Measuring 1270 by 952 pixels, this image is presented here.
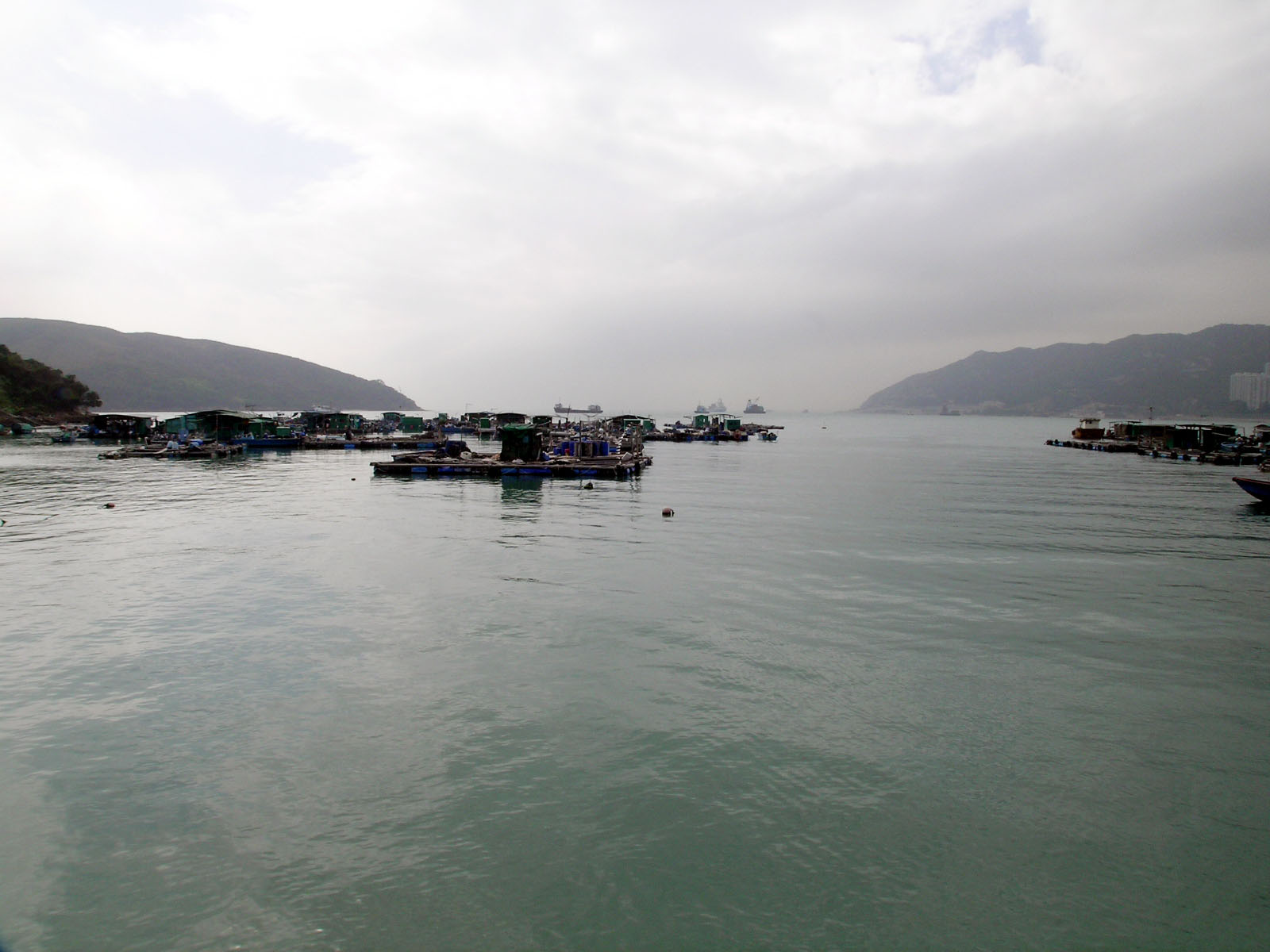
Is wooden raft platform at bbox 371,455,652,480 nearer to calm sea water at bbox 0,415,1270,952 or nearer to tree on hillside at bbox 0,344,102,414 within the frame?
calm sea water at bbox 0,415,1270,952

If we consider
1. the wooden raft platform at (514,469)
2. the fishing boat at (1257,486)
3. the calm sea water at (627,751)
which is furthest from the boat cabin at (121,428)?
the fishing boat at (1257,486)

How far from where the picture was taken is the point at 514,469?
5044 centimetres

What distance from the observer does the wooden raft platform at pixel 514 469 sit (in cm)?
5059

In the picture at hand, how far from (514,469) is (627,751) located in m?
41.0

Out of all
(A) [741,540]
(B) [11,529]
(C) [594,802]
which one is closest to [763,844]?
(C) [594,802]

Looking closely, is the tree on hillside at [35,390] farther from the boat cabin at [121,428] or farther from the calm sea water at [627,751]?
the calm sea water at [627,751]

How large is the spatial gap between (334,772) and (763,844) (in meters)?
5.99

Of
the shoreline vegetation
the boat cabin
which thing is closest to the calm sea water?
the boat cabin

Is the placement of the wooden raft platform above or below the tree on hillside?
below

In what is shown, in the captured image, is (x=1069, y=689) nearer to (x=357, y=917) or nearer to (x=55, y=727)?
(x=357, y=917)

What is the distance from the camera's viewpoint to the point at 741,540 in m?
28.5

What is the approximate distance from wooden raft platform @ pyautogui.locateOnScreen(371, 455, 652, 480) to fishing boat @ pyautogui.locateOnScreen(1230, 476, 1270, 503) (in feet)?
123

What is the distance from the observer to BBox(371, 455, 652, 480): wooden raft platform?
50594 millimetres

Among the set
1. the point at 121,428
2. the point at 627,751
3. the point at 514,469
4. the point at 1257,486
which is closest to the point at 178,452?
the point at 121,428
